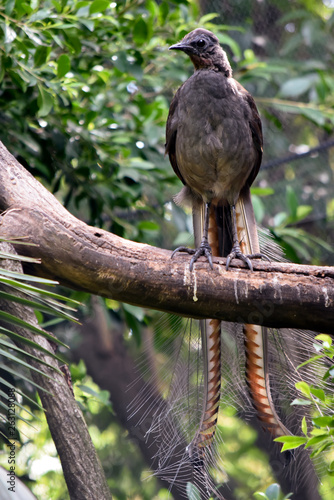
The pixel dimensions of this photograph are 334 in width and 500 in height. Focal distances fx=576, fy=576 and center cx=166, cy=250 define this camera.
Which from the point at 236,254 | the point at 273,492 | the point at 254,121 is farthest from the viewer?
the point at 254,121

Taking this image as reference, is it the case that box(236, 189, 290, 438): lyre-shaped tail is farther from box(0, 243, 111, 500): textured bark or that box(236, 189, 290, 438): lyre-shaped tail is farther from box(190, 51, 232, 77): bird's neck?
box(190, 51, 232, 77): bird's neck

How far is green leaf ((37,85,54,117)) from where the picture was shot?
2299 millimetres

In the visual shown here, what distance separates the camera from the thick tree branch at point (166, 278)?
6.23ft

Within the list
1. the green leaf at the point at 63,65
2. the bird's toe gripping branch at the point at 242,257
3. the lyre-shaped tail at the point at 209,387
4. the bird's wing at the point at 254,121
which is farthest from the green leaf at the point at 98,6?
the lyre-shaped tail at the point at 209,387

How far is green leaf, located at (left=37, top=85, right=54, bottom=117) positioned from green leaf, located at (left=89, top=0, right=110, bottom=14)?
0.42m

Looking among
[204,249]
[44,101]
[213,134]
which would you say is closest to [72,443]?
[204,249]

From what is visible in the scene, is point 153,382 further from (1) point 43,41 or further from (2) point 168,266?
(1) point 43,41

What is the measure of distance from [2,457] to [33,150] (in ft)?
4.67

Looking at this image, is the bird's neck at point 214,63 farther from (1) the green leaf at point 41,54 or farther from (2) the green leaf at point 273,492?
(2) the green leaf at point 273,492

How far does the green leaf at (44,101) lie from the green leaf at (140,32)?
64 centimetres

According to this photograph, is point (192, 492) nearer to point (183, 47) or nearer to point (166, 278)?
point (166, 278)

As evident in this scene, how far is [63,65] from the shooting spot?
236cm

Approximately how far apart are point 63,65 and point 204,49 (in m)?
0.76

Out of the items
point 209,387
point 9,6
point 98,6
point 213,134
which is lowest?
point 209,387
